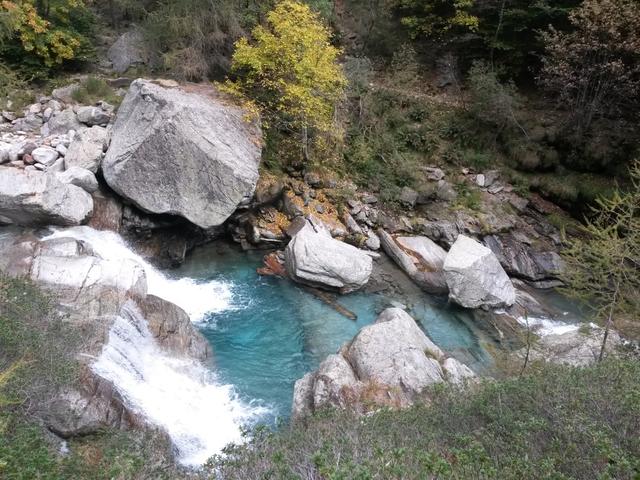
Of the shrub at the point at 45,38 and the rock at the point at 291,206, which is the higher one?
the shrub at the point at 45,38

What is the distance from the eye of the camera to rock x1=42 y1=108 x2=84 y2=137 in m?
15.3

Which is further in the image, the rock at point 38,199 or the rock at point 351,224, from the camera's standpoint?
the rock at point 351,224

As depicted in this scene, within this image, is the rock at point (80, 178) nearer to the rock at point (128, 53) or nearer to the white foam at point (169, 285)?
the white foam at point (169, 285)

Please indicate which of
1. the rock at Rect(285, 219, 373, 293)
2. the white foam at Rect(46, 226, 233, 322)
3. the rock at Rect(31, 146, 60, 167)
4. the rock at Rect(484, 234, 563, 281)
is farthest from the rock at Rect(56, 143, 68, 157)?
the rock at Rect(484, 234, 563, 281)

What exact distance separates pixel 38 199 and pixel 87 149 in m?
2.97

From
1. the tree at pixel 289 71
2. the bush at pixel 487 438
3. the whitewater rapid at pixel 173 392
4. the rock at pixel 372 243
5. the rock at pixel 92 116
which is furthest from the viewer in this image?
the rock at pixel 372 243

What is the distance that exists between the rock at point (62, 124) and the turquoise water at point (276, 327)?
5.86 metres

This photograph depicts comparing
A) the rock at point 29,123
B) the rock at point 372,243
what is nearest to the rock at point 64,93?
the rock at point 29,123

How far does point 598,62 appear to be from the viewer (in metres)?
16.5

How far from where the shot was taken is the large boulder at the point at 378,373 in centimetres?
946

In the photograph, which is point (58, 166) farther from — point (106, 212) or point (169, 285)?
point (169, 285)

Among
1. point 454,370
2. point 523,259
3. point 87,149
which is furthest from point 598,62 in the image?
point 87,149

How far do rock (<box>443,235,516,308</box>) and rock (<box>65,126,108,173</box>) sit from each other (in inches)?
446

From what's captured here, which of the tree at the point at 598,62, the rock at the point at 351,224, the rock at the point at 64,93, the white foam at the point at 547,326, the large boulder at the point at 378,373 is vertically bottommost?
the white foam at the point at 547,326
